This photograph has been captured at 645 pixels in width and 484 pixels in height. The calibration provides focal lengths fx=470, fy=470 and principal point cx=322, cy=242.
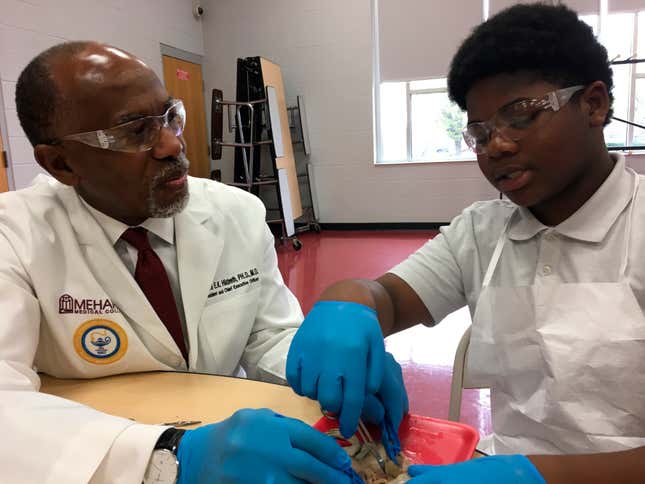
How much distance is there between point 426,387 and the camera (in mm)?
2068

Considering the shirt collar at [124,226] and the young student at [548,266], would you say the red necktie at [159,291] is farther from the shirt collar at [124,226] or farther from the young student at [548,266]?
the young student at [548,266]

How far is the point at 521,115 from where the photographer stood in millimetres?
875

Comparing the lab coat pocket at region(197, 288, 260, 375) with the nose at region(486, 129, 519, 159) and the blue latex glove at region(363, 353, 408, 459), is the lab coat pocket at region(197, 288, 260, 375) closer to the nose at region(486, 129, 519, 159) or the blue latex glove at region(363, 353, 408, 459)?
the blue latex glove at region(363, 353, 408, 459)

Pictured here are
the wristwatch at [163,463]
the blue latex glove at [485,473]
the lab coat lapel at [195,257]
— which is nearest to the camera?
the blue latex glove at [485,473]

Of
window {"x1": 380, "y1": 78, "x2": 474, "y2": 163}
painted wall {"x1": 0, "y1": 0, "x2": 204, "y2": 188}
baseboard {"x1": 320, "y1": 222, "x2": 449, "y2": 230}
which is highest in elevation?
painted wall {"x1": 0, "y1": 0, "x2": 204, "y2": 188}

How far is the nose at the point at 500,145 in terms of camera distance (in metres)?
0.88

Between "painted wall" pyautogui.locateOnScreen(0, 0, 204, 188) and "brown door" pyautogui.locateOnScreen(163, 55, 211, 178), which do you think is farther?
"brown door" pyautogui.locateOnScreen(163, 55, 211, 178)

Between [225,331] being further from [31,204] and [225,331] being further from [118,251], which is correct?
[31,204]

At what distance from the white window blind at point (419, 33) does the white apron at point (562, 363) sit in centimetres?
426

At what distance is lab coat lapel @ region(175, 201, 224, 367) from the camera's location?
1081mm

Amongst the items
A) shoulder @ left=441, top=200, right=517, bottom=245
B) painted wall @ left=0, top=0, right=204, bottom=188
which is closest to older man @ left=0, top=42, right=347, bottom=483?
shoulder @ left=441, top=200, right=517, bottom=245

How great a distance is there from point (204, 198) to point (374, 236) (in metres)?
4.01

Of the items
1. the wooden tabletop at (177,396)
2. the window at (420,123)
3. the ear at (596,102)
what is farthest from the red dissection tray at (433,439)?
the window at (420,123)

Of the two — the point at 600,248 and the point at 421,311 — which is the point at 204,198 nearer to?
the point at 421,311
